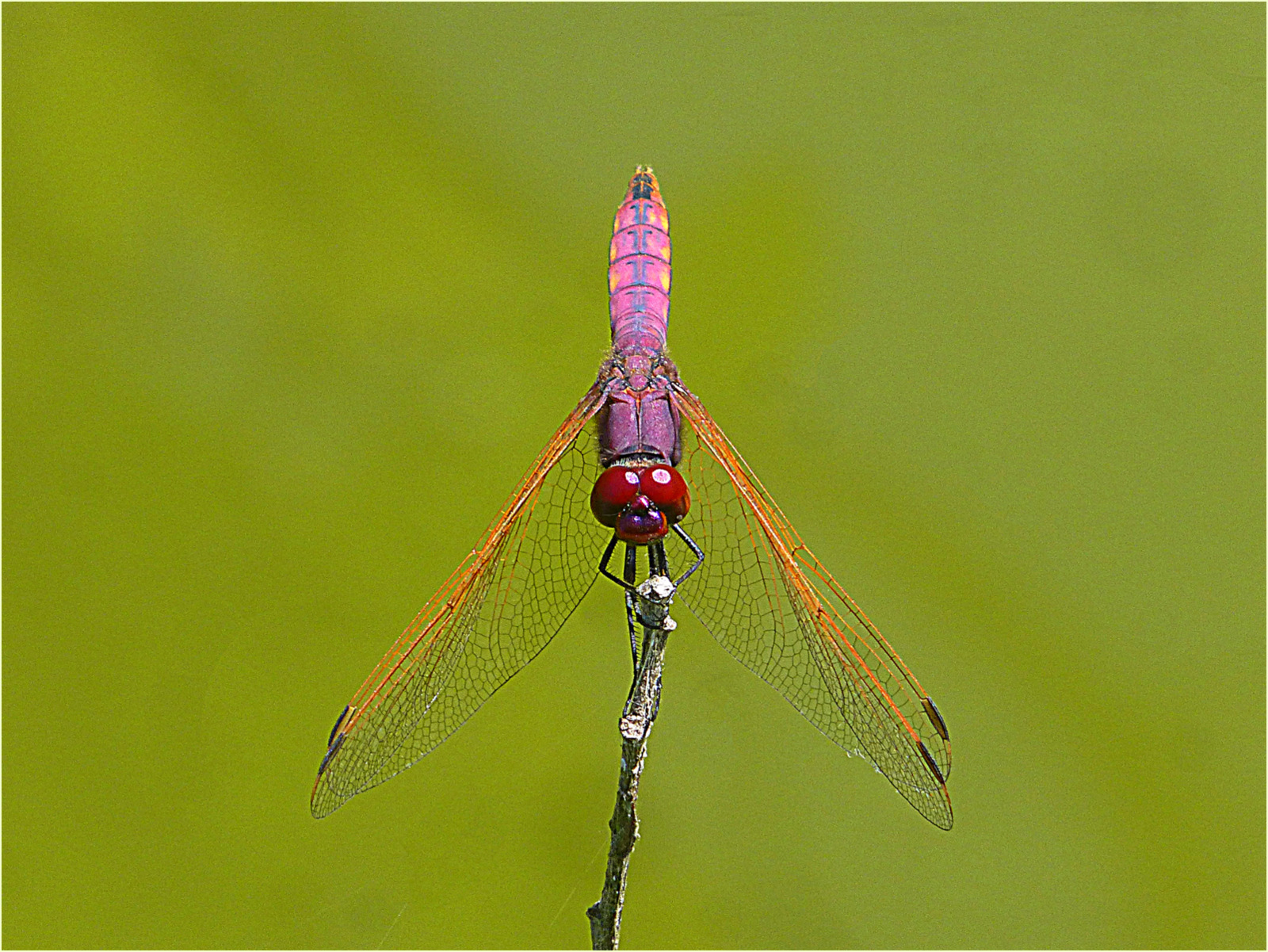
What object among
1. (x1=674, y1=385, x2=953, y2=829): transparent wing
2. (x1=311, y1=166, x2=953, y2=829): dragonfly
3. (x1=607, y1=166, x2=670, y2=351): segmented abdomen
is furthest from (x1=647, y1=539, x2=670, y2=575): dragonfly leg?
(x1=607, y1=166, x2=670, y2=351): segmented abdomen

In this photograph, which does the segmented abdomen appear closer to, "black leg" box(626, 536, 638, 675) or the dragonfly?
the dragonfly

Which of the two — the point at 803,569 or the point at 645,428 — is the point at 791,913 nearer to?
the point at 803,569

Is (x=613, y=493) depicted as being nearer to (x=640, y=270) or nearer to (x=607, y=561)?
(x=607, y=561)

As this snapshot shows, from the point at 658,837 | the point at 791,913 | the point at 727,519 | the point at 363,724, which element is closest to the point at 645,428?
the point at 727,519

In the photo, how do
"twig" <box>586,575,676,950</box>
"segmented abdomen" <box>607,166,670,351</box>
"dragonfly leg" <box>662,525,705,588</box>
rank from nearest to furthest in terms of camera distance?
1. "twig" <box>586,575,676,950</box>
2. "dragonfly leg" <box>662,525,705,588</box>
3. "segmented abdomen" <box>607,166,670,351</box>

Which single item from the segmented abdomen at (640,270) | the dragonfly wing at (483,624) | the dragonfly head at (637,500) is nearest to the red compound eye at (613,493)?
the dragonfly head at (637,500)

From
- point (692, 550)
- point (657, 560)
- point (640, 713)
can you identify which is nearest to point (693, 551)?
point (692, 550)

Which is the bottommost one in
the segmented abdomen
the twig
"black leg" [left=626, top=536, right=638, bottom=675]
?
the twig
